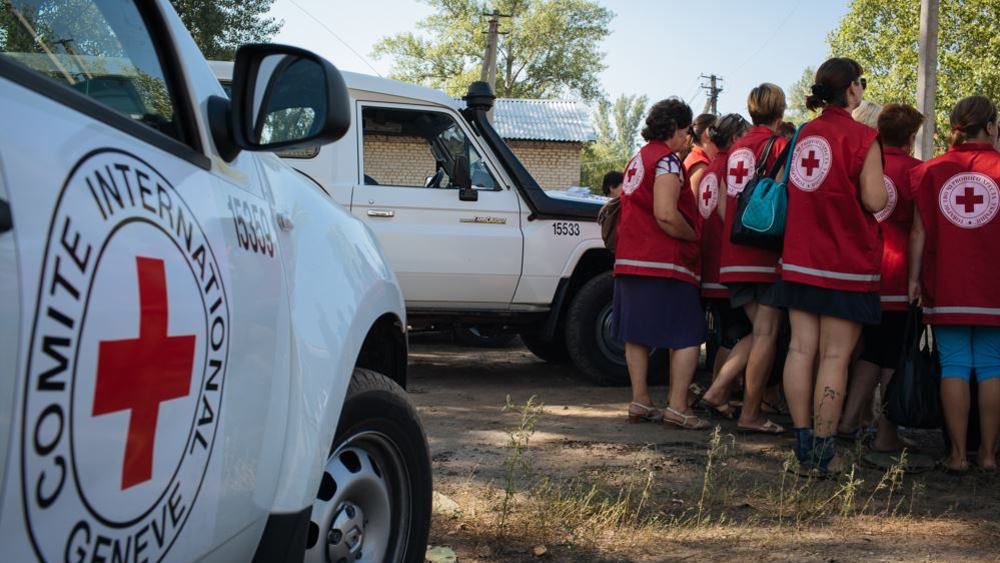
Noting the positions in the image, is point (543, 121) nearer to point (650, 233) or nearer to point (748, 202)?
point (650, 233)

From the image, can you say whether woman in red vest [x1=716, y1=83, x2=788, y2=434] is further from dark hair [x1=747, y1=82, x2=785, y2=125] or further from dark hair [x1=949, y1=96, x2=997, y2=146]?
dark hair [x1=949, y1=96, x2=997, y2=146]

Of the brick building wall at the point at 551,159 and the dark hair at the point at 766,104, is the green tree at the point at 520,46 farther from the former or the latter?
the dark hair at the point at 766,104

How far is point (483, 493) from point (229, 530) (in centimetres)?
255

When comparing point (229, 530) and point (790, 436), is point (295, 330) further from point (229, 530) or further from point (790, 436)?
point (790, 436)

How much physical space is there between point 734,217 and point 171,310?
156 inches

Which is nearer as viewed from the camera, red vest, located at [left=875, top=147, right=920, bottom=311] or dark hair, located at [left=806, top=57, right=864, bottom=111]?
dark hair, located at [left=806, top=57, right=864, bottom=111]

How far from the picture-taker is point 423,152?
7.41 metres

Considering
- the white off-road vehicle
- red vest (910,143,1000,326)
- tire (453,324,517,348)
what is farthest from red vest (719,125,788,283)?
tire (453,324,517,348)

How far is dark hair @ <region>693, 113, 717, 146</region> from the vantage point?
6.61m

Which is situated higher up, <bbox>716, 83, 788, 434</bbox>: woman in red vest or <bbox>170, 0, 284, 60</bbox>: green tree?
<bbox>170, 0, 284, 60</bbox>: green tree

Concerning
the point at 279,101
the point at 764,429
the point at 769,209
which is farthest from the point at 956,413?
the point at 279,101

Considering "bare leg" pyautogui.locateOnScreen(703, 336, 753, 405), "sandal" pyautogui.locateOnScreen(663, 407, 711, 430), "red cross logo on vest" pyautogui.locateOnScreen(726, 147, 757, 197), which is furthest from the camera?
A: "bare leg" pyautogui.locateOnScreen(703, 336, 753, 405)

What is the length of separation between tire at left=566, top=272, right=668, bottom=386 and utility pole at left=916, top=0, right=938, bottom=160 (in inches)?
267

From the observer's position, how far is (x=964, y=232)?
15.7 ft
